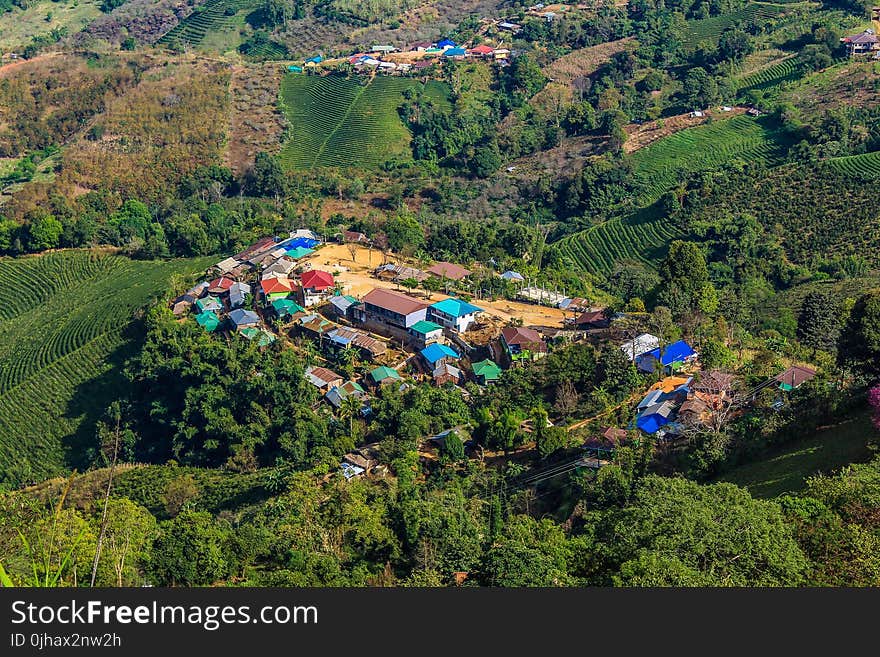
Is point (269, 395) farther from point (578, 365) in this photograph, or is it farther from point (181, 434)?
point (578, 365)

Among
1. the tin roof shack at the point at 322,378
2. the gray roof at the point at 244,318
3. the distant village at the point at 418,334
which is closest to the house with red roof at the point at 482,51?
the distant village at the point at 418,334

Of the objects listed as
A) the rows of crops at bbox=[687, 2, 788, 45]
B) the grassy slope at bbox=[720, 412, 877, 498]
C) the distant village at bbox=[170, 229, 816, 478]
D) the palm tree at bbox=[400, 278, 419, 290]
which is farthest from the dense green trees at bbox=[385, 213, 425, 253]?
the rows of crops at bbox=[687, 2, 788, 45]

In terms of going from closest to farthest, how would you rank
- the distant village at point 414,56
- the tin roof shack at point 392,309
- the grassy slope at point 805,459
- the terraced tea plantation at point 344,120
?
the grassy slope at point 805,459 → the tin roof shack at point 392,309 → the terraced tea plantation at point 344,120 → the distant village at point 414,56

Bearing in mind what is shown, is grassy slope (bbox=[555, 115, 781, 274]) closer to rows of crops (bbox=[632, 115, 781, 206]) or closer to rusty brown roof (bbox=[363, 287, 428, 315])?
rows of crops (bbox=[632, 115, 781, 206])

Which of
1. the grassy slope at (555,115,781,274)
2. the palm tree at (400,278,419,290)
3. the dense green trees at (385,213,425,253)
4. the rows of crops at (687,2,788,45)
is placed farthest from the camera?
the rows of crops at (687,2,788,45)

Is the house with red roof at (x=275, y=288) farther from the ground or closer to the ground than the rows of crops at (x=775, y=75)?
farther from the ground

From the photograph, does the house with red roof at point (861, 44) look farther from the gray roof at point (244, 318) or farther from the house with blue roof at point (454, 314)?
the gray roof at point (244, 318)
